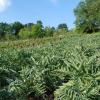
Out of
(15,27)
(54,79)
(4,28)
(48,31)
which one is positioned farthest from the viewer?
(15,27)

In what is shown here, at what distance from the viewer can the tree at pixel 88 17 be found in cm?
8012

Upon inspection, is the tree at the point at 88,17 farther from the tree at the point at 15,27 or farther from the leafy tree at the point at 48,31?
the tree at the point at 15,27

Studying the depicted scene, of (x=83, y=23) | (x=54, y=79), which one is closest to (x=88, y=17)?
(x=83, y=23)

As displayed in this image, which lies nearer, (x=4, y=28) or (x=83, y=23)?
(x=83, y=23)

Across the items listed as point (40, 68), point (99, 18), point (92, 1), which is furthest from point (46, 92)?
point (92, 1)

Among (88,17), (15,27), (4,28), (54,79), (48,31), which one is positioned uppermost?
(88,17)

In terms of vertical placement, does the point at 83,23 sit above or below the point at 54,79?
above

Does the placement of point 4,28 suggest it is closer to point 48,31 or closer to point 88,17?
point 48,31

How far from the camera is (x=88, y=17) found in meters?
81.3

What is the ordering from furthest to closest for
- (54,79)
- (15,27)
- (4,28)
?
(15,27), (4,28), (54,79)

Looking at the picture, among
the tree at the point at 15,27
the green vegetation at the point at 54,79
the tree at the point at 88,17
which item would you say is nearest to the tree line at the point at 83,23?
the tree at the point at 88,17

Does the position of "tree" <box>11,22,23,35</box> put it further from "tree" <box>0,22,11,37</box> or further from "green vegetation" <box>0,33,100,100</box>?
"green vegetation" <box>0,33,100,100</box>

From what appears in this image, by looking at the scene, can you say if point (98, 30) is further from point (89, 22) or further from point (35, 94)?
point (35, 94)

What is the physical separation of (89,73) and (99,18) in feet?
239
